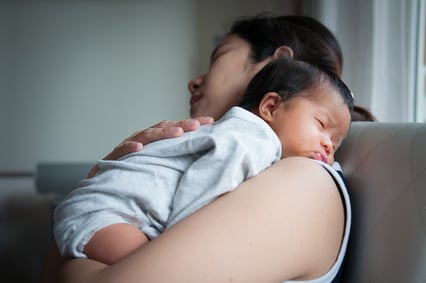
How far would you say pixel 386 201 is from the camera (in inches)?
26.0

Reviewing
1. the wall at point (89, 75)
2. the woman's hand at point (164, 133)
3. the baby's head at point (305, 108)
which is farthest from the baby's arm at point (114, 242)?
the wall at point (89, 75)

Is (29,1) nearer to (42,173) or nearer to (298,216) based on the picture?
(42,173)

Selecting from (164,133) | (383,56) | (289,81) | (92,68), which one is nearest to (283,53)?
(289,81)

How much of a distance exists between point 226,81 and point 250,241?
62cm

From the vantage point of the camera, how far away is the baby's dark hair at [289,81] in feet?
2.74

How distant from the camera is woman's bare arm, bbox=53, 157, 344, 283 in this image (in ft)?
1.67

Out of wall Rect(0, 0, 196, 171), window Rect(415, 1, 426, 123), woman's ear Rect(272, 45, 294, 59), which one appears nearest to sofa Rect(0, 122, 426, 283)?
woman's ear Rect(272, 45, 294, 59)

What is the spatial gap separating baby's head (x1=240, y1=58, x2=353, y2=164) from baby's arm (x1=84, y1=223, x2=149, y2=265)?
13.0 inches

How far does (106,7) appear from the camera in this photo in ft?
9.29

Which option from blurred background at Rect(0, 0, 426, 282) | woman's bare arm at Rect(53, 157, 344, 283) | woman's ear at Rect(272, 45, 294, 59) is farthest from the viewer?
blurred background at Rect(0, 0, 426, 282)

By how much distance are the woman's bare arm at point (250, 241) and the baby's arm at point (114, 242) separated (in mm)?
15

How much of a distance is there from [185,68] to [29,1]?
1077mm

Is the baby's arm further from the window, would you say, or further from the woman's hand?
the window

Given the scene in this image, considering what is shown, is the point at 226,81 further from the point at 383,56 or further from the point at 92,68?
the point at 92,68
